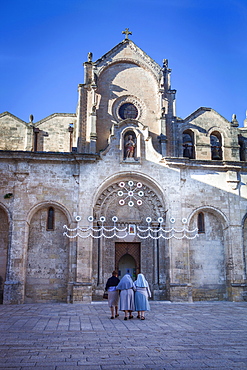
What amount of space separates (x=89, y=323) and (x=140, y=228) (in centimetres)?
1032

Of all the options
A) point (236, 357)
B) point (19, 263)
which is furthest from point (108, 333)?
point (19, 263)

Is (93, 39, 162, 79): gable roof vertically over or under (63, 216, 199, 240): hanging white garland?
over

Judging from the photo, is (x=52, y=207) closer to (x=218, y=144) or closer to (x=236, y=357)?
(x=218, y=144)

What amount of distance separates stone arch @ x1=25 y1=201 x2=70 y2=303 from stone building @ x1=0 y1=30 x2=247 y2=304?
6cm

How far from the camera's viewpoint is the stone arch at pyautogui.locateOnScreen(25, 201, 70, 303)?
2098 centimetres

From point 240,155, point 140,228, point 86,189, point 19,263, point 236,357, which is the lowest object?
point 236,357

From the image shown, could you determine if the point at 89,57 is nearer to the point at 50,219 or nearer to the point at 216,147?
the point at 216,147

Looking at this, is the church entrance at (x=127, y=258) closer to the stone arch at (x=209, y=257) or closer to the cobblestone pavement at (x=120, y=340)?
the stone arch at (x=209, y=257)

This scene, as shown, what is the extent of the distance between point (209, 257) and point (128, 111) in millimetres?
10445

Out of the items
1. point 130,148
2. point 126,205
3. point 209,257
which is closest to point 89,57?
point 130,148

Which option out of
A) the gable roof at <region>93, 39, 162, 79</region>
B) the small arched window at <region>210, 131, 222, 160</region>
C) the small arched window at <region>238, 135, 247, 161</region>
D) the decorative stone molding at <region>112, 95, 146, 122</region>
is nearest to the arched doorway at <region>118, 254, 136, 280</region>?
the small arched window at <region>210, 131, 222, 160</region>

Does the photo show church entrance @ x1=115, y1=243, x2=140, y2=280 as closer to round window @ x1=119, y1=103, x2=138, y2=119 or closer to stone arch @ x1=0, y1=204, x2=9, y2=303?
stone arch @ x1=0, y1=204, x2=9, y2=303

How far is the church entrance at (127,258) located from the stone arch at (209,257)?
3199 millimetres

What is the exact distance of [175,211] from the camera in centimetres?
2248
